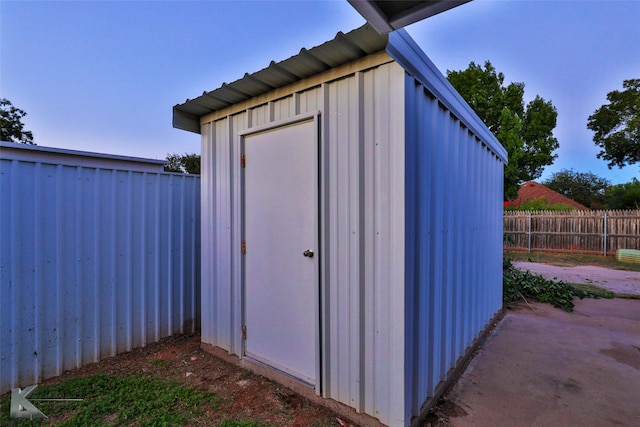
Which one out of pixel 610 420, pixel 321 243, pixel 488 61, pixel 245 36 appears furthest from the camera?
pixel 488 61

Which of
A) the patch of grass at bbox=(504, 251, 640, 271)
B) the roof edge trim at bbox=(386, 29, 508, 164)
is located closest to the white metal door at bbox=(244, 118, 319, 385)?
the roof edge trim at bbox=(386, 29, 508, 164)

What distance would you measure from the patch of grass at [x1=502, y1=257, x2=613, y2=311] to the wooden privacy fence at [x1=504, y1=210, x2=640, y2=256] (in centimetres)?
433

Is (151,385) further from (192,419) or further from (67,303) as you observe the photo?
(67,303)

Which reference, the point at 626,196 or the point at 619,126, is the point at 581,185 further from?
the point at 619,126

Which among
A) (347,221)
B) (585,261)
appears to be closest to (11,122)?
(347,221)

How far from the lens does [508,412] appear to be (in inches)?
83.7

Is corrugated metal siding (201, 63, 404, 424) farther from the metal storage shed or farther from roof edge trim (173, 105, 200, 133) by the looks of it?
roof edge trim (173, 105, 200, 133)

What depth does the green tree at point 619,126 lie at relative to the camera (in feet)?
50.6

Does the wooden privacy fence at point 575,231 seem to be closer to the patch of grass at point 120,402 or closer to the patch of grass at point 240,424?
the patch of grass at point 240,424

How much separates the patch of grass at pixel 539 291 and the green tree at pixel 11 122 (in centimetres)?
2071

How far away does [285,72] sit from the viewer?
7.32ft

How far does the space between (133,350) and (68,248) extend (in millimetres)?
1299

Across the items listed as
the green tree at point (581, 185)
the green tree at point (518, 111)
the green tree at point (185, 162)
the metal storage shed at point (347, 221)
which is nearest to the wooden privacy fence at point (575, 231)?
the green tree at point (518, 111)

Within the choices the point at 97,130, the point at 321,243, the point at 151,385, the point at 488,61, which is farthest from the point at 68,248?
the point at 488,61
